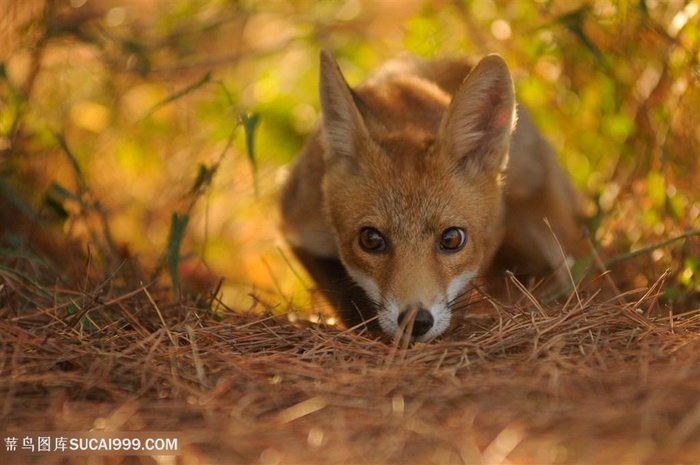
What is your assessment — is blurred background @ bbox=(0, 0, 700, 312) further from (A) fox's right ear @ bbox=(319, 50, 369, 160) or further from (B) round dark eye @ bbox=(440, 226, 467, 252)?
(B) round dark eye @ bbox=(440, 226, 467, 252)

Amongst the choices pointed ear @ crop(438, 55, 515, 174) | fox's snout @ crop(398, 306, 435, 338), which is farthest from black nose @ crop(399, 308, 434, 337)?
pointed ear @ crop(438, 55, 515, 174)

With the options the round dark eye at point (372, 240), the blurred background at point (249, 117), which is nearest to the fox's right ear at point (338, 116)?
the blurred background at point (249, 117)

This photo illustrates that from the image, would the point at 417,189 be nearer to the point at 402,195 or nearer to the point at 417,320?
the point at 402,195

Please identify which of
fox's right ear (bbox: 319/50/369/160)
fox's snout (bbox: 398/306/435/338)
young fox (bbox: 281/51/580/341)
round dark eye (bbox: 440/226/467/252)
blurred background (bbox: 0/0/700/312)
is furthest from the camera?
blurred background (bbox: 0/0/700/312)

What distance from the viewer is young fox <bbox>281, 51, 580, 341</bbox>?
3.88m

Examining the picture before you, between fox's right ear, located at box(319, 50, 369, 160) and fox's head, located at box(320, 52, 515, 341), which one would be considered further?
fox's right ear, located at box(319, 50, 369, 160)

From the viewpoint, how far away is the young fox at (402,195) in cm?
388

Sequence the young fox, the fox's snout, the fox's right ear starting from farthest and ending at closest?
the fox's right ear
the young fox
the fox's snout

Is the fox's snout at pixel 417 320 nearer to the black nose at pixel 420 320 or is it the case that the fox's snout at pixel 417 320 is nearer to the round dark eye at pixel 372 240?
the black nose at pixel 420 320

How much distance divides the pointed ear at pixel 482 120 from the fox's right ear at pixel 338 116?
1.64ft

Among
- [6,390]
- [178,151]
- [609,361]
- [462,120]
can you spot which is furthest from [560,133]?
[6,390]

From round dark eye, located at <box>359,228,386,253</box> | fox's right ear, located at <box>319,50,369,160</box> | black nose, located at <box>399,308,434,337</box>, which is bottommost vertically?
black nose, located at <box>399,308,434,337</box>

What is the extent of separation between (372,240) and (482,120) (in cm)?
99

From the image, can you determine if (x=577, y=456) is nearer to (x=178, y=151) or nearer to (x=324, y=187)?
(x=324, y=187)
